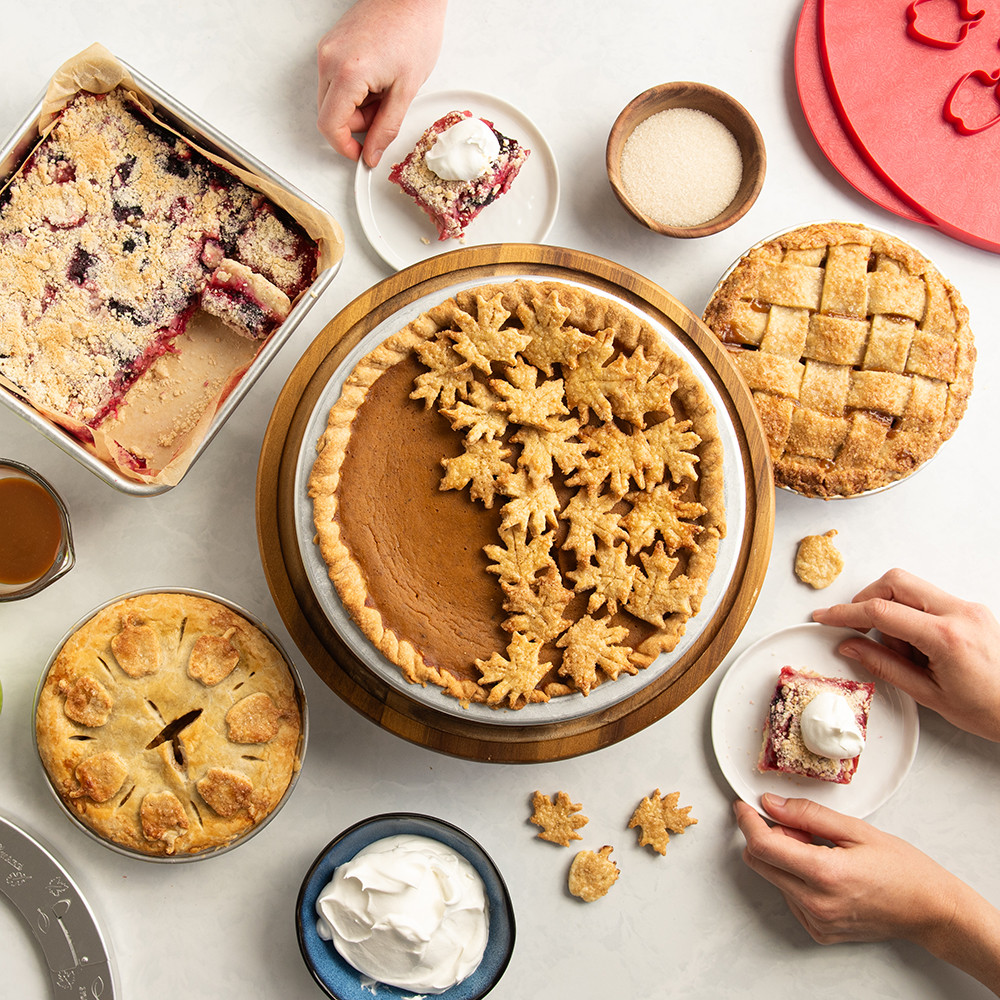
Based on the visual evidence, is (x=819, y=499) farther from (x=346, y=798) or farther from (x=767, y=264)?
(x=346, y=798)

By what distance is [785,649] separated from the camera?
233cm

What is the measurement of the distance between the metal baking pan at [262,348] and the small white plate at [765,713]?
1613 millimetres

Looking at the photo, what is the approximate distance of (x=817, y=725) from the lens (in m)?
2.14

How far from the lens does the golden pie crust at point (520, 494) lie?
5.95ft

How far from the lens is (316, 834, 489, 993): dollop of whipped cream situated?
1919mm

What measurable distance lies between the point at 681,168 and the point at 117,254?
1609 millimetres


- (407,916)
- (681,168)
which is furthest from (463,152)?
(407,916)

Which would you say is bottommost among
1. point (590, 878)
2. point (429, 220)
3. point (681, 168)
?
point (590, 878)

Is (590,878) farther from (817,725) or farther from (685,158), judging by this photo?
(685,158)

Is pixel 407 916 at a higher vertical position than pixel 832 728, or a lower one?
lower

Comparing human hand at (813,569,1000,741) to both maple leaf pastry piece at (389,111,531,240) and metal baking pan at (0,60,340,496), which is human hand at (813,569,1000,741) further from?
metal baking pan at (0,60,340,496)

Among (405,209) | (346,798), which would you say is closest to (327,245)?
(405,209)

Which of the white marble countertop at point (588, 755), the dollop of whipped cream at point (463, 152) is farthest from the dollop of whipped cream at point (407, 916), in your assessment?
the dollop of whipped cream at point (463, 152)

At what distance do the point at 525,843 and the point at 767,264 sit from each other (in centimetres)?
186
